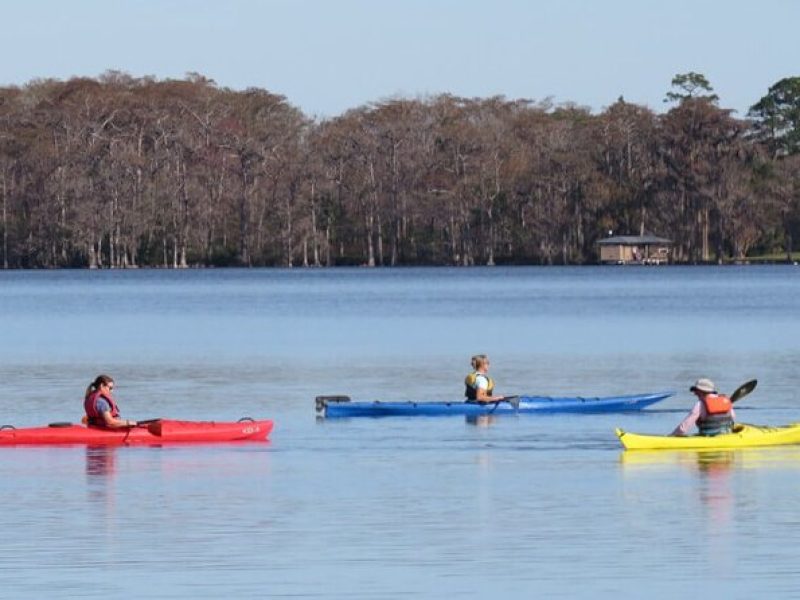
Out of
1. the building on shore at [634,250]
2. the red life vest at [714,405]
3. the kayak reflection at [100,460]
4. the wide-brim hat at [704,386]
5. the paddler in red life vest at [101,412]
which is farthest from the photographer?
the building on shore at [634,250]

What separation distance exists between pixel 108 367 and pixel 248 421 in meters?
22.3

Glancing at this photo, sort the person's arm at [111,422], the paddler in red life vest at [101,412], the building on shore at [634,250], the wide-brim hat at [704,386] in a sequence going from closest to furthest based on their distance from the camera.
→ 1. the wide-brim hat at [704,386]
2. the paddler in red life vest at [101,412]
3. the person's arm at [111,422]
4. the building on shore at [634,250]

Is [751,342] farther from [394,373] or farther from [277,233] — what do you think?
[277,233]

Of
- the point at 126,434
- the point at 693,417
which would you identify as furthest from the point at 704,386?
the point at 126,434

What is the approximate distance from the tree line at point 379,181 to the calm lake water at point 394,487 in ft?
303

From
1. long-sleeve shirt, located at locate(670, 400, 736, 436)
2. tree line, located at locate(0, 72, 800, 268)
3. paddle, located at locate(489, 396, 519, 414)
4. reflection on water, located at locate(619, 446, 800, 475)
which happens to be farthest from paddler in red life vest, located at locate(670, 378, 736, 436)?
tree line, located at locate(0, 72, 800, 268)

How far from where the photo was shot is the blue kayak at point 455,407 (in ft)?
113

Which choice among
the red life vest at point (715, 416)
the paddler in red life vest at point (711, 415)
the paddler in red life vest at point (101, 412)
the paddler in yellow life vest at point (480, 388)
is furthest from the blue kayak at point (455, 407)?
the red life vest at point (715, 416)

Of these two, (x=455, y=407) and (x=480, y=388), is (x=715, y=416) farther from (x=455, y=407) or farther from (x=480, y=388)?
(x=455, y=407)

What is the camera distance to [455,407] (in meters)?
34.4

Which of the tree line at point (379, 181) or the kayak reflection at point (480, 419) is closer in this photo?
the kayak reflection at point (480, 419)

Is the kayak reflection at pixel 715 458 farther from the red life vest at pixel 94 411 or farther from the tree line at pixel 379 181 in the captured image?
the tree line at pixel 379 181

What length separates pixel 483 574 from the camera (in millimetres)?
19484

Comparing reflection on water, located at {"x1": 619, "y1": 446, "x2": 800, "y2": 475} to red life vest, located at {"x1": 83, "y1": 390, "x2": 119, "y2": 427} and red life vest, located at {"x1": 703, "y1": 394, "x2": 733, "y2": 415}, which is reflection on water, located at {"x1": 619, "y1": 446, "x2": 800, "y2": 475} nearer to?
red life vest, located at {"x1": 703, "y1": 394, "x2": 733, "y2": 415}
